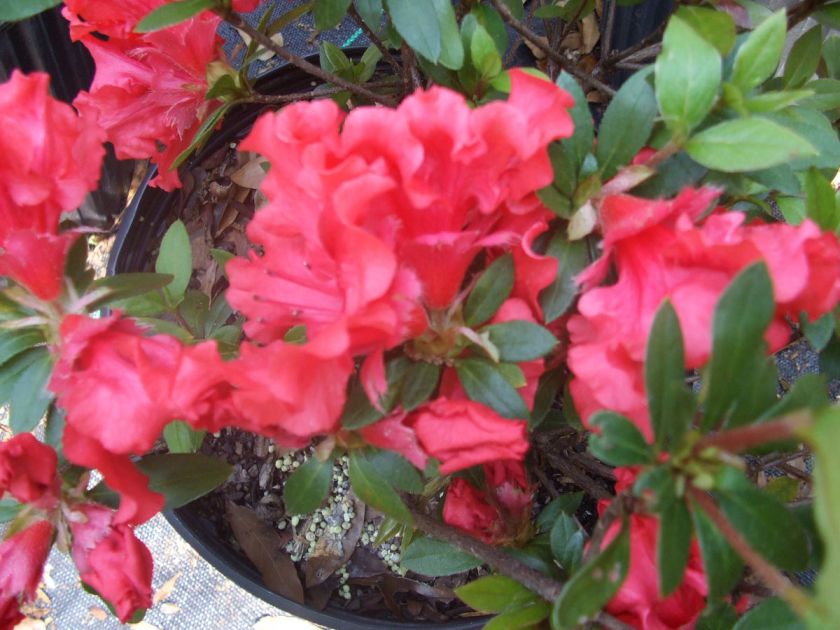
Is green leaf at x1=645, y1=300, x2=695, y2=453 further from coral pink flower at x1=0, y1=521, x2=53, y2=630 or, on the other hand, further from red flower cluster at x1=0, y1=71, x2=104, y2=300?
coral pink flower at x1=0, y1=521, x2=53, y2=630

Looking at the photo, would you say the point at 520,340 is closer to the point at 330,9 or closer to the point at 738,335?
the point at 738,335

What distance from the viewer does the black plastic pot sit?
1288 mm

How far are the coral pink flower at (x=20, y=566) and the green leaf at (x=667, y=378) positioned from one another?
2.16 feet

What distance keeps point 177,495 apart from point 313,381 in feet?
1.26

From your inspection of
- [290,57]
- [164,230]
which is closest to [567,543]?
[290,57]

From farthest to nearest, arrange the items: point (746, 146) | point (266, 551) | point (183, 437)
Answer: point (266, 551), point (183, 437), point (746, 146)

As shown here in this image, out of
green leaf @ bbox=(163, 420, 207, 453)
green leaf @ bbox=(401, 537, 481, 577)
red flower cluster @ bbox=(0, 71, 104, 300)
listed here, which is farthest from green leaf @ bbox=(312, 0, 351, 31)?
green leaf @ bbox=(401, 537, 481, 577)

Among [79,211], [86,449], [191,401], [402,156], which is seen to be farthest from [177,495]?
[79,211]

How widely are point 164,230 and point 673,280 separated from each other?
4.24 ft

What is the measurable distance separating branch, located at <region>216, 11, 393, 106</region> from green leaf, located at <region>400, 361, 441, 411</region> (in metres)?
0.45

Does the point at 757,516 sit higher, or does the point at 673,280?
the point at 673,280

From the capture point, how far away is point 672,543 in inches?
21.5

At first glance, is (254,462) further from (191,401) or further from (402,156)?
(402,156)

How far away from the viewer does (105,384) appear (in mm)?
671
